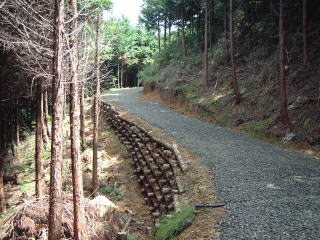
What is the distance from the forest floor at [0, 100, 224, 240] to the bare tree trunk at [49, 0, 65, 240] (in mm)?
2269

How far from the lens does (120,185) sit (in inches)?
467

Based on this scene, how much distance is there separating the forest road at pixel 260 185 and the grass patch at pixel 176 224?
75 centimetres

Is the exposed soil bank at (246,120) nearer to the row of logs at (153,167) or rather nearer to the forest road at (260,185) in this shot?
the forest road at (260,185)

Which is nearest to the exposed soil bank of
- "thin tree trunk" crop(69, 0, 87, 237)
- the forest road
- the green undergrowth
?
the forest road

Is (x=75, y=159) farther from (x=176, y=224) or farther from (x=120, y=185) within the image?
(x=120, y=185)

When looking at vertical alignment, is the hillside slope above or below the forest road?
above

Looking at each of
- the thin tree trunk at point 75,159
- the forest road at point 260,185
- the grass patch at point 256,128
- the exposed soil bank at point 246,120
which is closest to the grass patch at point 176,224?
the forest road at point 260,185

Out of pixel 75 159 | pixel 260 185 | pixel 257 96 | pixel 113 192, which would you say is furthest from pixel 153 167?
pixel 257 96

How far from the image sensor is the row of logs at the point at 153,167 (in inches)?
317

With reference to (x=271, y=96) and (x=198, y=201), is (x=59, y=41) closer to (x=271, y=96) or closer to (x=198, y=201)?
(x=198, y=201)

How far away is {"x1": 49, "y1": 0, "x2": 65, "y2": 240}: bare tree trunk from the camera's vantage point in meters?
4.77

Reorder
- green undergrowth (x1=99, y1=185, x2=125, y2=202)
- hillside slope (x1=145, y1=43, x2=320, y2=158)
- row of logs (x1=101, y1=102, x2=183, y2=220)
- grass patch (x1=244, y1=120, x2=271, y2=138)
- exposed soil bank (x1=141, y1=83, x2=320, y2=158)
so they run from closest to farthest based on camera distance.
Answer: row of logs (x1=101, y1=102, x2=183, y2=220) < exposed soil bank (x1=141, y1=83, x2=320, y2=158) < green undergrowth (x1=99, y1=185, x2=125, y2=202) < hillside slope (x1=145, y1=43, x2=320, y2=158) < grass patch (x1=244, y1=120, x2=271, y2=138)

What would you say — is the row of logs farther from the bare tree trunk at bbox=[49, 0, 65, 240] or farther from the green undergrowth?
the bare tree trunk at bbox=[49, 0, 65, 240]

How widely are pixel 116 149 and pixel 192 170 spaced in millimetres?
8221
